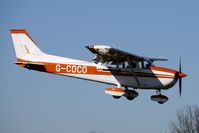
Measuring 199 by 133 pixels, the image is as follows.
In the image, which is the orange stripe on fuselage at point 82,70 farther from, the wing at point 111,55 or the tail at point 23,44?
the tail at point 23,44

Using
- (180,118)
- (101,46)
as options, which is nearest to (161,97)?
(101,46)

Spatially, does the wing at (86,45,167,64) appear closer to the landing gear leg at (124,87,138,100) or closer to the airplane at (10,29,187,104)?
the airplane at (10,29,187,104)

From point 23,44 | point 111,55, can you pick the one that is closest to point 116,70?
point 111,55

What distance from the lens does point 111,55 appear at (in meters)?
28.1

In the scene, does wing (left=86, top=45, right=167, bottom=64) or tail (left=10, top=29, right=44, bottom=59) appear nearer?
wing (left=86, top=45, right=167, bottom=64)

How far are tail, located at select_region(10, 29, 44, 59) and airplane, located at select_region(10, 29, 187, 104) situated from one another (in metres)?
0.10

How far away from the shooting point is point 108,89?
1139 inches

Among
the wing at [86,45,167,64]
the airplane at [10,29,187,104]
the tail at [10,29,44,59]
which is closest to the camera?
the wing at [86,45,167,64]

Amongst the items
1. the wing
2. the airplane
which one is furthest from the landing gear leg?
the wing

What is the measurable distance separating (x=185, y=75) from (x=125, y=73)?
3.29 metres

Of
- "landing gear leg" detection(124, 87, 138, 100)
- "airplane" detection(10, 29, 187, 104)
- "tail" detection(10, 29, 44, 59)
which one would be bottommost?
"landing gear leg" detection(124, 87, 138, 100)

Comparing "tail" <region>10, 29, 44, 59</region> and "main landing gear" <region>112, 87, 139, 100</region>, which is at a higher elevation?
"tail" <region>10, 29, 44, 59</region>

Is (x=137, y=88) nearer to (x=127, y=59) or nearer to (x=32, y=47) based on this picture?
(x=127, y=59)

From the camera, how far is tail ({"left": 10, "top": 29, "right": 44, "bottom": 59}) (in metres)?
31.4
